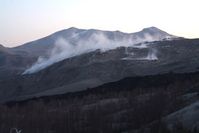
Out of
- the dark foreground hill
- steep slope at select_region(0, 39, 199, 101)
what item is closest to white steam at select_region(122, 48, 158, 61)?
steep slope at select_region(0, 39, 199, 101)

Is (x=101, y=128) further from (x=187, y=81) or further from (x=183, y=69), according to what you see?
(x=183, y=69)

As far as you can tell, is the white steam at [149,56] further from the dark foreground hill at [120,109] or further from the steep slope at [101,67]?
the dark foreground hill at [120,109]

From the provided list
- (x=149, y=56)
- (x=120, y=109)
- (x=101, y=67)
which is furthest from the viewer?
(x=149, y=56)

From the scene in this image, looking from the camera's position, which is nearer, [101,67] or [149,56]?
[101,67]

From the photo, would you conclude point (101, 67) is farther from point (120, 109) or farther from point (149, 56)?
point (120, 109)

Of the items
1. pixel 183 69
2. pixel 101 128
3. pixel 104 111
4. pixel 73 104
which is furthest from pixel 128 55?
pixel 101 128

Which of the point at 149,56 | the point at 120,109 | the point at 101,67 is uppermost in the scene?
the point at 149,56

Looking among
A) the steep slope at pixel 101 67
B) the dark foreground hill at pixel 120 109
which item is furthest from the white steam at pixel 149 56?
the dark foreground hill at pixel 120 109

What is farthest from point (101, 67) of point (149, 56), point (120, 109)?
point (120, 109)
